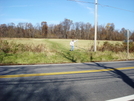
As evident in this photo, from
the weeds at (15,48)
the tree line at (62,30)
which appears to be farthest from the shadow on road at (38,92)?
the tree line at (62,30)

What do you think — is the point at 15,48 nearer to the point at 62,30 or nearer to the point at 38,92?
the point at 38,92

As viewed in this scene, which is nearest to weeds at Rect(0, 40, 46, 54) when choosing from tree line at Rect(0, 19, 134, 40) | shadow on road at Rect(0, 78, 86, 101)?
shadow on road at Rect(0, 78, 86, 101)

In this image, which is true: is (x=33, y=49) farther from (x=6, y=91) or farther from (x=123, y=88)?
(x=123, y=88)

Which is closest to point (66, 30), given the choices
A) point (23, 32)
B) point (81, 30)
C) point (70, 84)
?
point (81, 30)

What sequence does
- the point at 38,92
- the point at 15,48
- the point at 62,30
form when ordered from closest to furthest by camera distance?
the point at 38,92 → the point at 15,48 → the point at 62,30

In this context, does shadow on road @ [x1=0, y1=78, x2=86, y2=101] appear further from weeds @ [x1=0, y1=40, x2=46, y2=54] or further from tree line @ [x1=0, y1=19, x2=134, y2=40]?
tree line @ [x1=0, y1=19, x2=134, y2=40]

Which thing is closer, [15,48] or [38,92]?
[38,92]

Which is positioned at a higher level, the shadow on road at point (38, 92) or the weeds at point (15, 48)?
the weeds at point (15, 48)

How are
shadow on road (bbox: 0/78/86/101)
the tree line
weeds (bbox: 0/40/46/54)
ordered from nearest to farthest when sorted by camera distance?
1. shadow on road (bbox: 0/78/86/101)
2. weeds (bbox: 0/40/46/54)
3. the tree line

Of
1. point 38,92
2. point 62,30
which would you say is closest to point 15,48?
point 38,92

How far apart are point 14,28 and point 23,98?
3269 inches

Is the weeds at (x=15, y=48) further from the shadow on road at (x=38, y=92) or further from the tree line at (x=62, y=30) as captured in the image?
the tree line at (x=62, y=30)

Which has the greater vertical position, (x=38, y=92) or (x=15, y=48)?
(x=15, y=48)

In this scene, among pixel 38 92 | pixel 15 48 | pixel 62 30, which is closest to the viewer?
pixel 38 92
